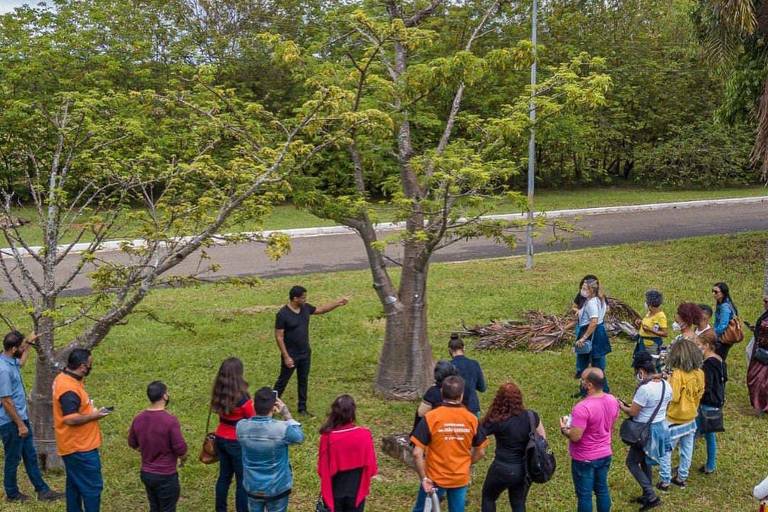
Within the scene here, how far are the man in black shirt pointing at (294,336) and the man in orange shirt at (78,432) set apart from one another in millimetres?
2615

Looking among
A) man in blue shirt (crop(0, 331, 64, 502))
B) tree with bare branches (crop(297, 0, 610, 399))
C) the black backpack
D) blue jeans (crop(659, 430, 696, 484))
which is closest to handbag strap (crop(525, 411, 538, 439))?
the black backpack

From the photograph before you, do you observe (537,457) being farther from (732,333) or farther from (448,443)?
(732,333)

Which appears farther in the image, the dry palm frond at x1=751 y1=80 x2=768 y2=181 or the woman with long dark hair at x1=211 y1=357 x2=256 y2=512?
the dry palm frond at x1=751 y1=80 x2=768 y2=181

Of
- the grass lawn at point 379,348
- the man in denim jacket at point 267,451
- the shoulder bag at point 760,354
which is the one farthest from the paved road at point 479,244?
the man in denim jacket at point 267,451

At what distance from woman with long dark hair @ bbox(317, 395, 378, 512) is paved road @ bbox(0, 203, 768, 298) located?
11096 millimetres

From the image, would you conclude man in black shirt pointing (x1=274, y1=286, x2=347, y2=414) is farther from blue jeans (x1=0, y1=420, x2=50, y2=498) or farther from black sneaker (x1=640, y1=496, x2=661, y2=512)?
black sneaker (x1=640, y1=496, x2=661, y2=512)

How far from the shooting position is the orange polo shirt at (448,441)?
5.52 m

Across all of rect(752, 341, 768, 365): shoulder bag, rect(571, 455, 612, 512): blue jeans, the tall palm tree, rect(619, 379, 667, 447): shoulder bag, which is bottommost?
rect(571, 455, 612, 512): blue jeans

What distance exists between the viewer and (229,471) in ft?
20.7

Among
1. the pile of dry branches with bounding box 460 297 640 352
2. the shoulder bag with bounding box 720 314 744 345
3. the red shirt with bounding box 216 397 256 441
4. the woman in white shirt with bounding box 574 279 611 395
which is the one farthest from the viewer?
the pile of dry branches with bounding box 460 297 640 352

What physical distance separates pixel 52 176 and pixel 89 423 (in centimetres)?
267

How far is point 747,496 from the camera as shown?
22.9 feet

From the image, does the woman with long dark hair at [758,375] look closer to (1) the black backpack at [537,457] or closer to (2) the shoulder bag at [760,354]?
(2) the shoulder bag at [760,354]

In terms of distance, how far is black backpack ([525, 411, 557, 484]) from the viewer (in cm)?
565
